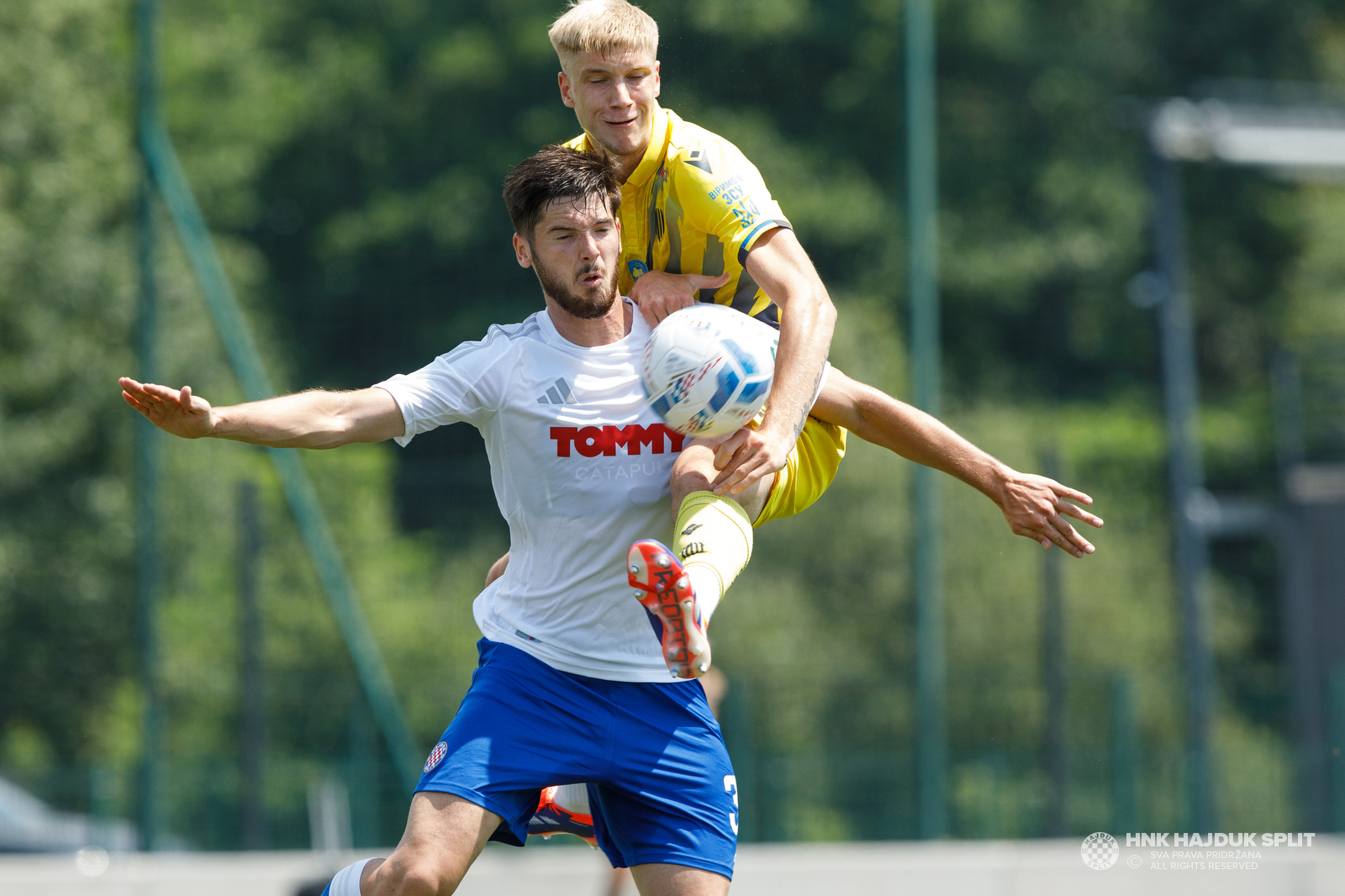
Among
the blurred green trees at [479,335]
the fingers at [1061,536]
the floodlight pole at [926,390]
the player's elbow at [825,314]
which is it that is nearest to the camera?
the player's elbow at [825,314]

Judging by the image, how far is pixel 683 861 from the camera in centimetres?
395

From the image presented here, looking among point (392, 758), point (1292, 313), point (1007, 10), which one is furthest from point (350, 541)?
point (1292, 313)

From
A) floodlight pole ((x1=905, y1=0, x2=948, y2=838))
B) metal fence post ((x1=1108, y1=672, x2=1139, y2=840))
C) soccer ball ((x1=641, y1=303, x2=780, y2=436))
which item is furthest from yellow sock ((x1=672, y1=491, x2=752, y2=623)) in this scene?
metal fence post ((x1=1108, y1=672, x2=1139, y2=840))

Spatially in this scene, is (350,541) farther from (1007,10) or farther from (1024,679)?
(1007,10)

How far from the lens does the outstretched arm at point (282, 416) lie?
141 inches

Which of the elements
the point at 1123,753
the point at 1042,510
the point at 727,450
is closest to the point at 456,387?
the point at 727,450

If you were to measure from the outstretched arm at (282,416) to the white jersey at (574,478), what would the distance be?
3.8 inches

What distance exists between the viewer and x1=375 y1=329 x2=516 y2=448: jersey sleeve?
3951 mm

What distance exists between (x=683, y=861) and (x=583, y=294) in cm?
142

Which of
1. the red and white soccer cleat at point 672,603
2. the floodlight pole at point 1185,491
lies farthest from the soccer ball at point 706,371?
the floodlight pole at point 1185,491

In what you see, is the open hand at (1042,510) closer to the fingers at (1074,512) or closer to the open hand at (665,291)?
the fingers at (1074,512)

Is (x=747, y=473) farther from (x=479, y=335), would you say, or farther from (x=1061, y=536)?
(x=479, y=335)

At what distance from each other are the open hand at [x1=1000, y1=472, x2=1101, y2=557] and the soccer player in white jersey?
2.97 ft

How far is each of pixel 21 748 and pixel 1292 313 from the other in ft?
47.4
